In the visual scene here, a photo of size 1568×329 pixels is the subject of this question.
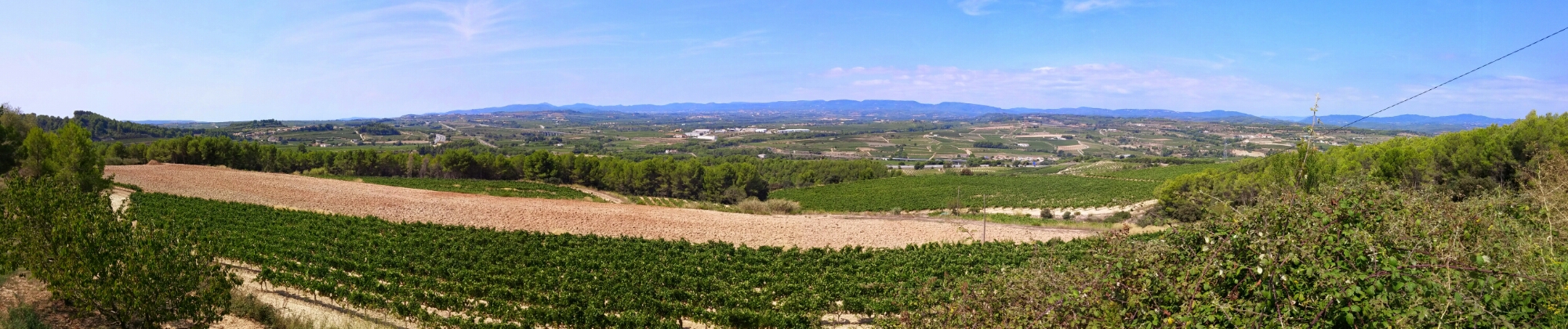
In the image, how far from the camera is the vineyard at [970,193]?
54.8 meters

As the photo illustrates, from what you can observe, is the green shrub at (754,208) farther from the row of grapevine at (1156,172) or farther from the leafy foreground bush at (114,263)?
the row of grapevine at (1156,172)

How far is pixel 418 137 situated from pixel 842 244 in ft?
560

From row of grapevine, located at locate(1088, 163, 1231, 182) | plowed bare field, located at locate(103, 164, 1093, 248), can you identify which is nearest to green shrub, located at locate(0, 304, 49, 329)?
plowed bare field, located at locate(103, 164, 1093, 248)

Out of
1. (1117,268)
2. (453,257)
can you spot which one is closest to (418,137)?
(453,257)

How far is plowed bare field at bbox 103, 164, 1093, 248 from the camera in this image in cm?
2769

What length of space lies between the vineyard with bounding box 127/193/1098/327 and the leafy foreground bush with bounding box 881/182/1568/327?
1.59 metres

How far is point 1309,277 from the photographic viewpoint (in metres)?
3.52

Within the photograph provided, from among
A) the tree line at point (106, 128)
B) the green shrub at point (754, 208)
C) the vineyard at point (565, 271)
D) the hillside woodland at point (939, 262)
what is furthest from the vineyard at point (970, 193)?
the tree line at point (106, 128)

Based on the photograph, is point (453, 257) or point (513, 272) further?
point (453, 257)

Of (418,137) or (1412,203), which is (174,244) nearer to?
(1412,203)

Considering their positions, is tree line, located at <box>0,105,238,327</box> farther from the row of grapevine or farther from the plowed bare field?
the row of grapevine

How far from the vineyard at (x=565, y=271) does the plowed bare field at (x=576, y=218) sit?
2.08m

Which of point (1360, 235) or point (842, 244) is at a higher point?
point (1360, 235)

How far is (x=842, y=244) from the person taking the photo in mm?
26453
